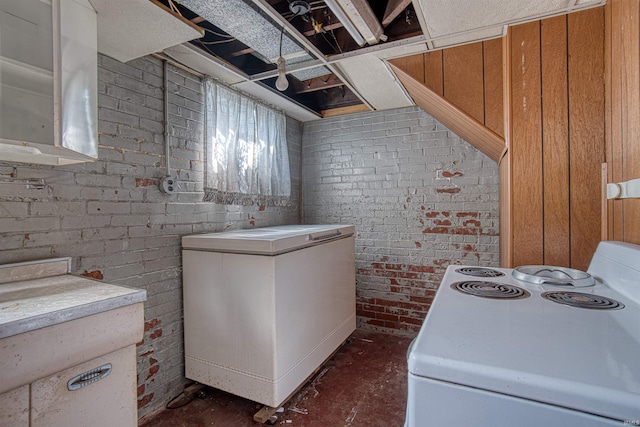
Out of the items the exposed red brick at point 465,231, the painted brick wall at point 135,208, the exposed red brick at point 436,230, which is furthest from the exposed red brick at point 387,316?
the painted brick wall at point 135,208

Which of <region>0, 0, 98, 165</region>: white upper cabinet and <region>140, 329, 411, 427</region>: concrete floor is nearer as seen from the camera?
<region>0, 0, 98, 165</region>: white upper cabinet

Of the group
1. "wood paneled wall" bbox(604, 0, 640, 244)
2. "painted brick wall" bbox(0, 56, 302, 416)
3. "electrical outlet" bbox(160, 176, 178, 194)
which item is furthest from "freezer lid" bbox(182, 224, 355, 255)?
"wood paneled wall" bbox(604, 0, 640, 244)

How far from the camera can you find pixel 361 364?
262 cm

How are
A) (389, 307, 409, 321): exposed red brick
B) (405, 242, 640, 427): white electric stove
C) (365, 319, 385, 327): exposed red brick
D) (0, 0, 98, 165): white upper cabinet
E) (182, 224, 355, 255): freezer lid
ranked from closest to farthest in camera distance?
(405, 242, 640, 427): white electric stove → (0, 0, 98, 165): white upper cabinet → (182, 224, 355, 255): freezer lid → (389, 307, 409, 321): exposed red brick → (365, 319, 385, 327): exposed red brick

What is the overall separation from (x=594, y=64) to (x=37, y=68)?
2.47 meters

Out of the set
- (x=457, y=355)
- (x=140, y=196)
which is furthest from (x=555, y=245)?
(x=140, y=196)

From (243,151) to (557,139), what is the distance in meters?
2.27

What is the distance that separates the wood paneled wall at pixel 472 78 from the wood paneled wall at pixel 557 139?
138 millimetres

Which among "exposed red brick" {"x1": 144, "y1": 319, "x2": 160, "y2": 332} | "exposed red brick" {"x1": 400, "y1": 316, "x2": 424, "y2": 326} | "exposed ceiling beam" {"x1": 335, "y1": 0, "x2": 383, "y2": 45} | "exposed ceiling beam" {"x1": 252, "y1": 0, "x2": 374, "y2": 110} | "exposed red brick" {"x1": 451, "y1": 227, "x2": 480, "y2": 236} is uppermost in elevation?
"exposed ceiling beam" {"x1": 335, "y1": 0, "x2": 383, "y2": 45}

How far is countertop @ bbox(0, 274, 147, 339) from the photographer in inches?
35.9

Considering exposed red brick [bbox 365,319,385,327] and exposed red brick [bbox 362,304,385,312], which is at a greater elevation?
exposed red brick [bbox 362,304,385,312]

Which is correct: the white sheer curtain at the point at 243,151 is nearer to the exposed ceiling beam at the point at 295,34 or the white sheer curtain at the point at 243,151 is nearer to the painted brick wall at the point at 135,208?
the painted brick wall at the point at 135,208

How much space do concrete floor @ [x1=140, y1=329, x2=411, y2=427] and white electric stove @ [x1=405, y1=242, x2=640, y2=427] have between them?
1.45 meters

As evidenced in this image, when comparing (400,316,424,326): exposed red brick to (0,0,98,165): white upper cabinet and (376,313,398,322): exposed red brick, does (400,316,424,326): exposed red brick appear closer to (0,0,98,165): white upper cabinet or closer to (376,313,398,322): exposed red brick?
(376,313,398,322): exposed red brick
